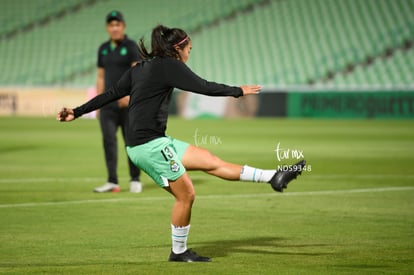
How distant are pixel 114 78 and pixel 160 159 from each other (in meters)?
5.59

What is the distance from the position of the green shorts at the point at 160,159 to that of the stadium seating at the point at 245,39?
3208cm

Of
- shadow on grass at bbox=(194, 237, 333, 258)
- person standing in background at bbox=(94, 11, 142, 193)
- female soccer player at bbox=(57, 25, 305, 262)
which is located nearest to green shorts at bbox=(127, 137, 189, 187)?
female soccer player at bbox=(57, 25, 305, 262)

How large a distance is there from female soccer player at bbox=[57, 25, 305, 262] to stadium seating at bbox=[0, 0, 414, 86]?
1256 inches

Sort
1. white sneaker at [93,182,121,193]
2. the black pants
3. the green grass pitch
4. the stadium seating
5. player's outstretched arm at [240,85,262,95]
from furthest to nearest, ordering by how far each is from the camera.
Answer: the stadium seating
the black pants
white sneaker at [93,182,121,193]
player's outstretched arm at [240,85,262,95]
the green grass pitch

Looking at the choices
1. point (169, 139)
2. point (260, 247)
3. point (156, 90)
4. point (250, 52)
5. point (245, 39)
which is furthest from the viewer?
point (245, 39)

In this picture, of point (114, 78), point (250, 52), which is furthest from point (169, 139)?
point (250, 52)

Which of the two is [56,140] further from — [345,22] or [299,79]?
[345,22]

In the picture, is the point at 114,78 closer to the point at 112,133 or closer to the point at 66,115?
the point at 112,133

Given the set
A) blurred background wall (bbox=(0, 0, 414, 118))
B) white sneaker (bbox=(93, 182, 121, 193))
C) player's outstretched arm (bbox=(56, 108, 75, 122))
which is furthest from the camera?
blurred background wall (bbox=(0, 0, 414, 118))

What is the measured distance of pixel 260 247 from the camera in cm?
814

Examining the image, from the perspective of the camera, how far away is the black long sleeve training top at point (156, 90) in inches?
285

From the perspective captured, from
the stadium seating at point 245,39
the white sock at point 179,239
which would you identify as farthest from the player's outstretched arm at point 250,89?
the stadium seating at point 245,39

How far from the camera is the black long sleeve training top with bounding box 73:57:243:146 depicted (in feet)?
23.7

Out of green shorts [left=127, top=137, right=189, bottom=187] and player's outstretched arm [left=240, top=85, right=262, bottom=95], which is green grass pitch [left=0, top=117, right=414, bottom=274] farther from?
player's outstretched arm [left=240, top=85, right=262, bottom=95]
